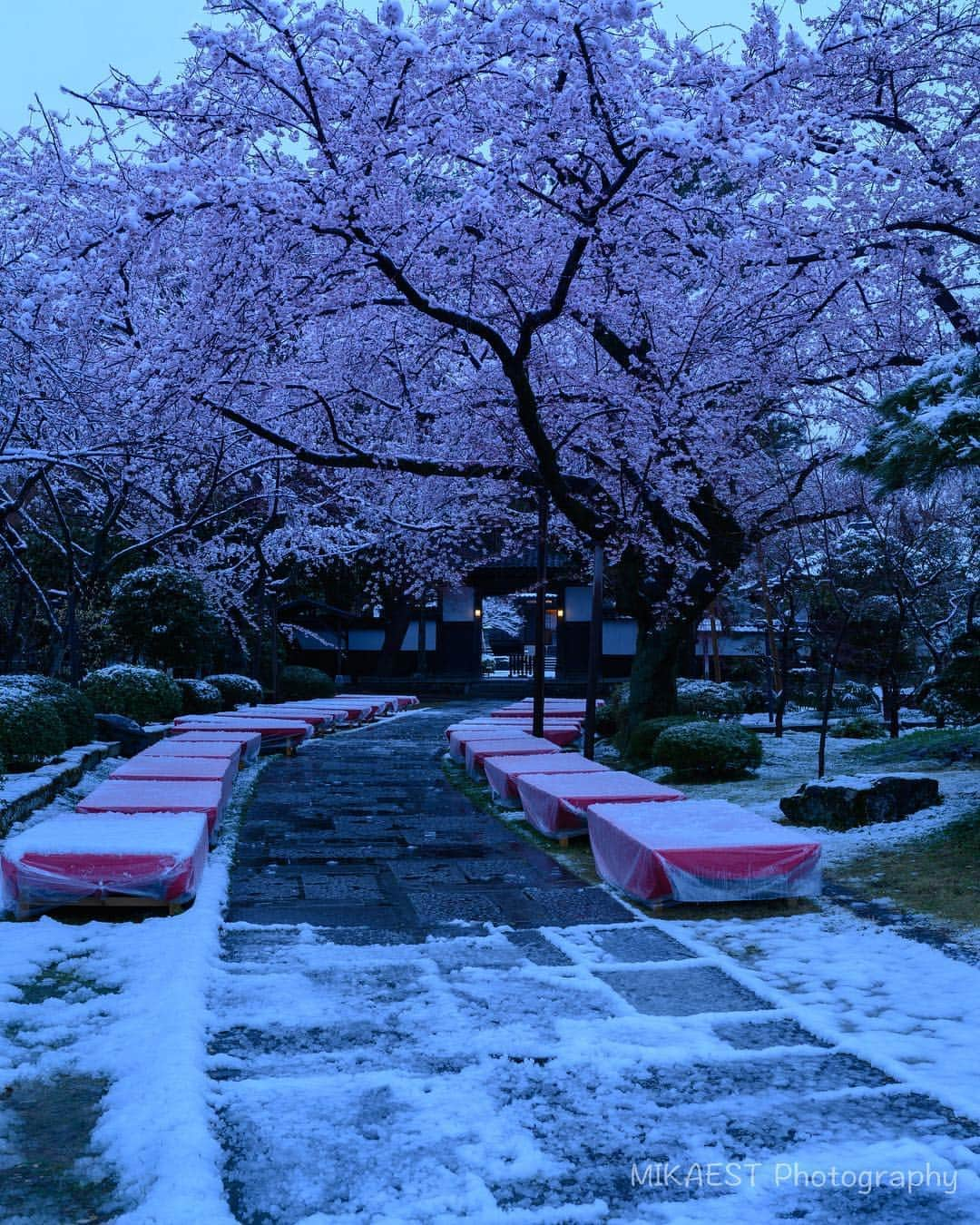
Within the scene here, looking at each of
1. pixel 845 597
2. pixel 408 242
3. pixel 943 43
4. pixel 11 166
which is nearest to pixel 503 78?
pixel 408 242

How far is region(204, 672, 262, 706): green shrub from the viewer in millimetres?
20016

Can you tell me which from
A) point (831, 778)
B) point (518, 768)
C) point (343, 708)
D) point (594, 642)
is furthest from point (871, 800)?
point (343, 708)

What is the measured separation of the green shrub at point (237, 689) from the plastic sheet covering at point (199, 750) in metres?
7.90

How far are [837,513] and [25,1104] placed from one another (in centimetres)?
1160

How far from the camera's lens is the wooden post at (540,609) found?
13.0 metres

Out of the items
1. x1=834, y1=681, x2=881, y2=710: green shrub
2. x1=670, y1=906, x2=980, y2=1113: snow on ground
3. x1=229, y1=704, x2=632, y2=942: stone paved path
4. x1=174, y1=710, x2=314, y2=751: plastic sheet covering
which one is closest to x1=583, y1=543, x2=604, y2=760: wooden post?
x1=229, y1=704, x2=632, y2=942: stone paved path

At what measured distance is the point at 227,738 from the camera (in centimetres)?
1277

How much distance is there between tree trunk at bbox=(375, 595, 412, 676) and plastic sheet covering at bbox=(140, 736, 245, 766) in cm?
1919

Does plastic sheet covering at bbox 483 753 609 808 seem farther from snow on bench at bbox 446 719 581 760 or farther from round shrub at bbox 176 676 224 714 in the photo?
round shrub at bbox 176 676 224 714

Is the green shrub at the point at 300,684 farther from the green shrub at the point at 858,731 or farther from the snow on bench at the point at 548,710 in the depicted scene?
the green shrub at the point at 858,731

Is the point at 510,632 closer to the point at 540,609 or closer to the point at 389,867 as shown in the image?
the point at 540,609

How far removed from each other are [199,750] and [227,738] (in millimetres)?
1646

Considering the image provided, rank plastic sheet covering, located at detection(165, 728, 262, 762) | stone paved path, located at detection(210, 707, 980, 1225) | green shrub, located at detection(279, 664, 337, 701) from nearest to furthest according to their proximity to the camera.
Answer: stone paved path, located at detection(210, 707, 980, 1225)
plastic sheet covering, located at detection(165, 728, 262, 762)
green shrub, located at detection(279, 664, 337, 701)

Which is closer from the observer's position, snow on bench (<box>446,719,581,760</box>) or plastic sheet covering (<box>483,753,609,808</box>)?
plastic sheet covering (<box>483,753,609,808</box>)
